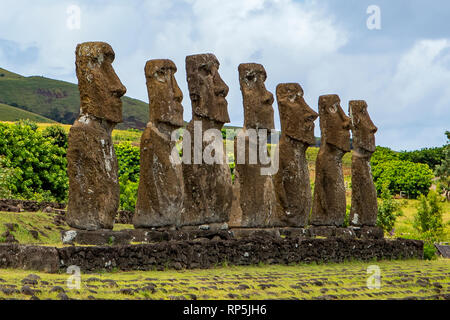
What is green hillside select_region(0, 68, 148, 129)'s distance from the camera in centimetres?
13200

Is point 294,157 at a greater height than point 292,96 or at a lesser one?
lesser

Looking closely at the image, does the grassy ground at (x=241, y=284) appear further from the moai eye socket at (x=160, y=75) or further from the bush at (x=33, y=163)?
the bush at (x=33, y=163)

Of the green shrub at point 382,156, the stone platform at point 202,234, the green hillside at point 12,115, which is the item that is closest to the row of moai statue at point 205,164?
the stone platform at point 202,234

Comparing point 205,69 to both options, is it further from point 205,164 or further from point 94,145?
point 94,145

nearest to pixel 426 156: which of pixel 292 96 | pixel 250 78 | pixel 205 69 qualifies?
pixel 292 96

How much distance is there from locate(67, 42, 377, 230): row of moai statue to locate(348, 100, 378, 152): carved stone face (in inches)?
1.0

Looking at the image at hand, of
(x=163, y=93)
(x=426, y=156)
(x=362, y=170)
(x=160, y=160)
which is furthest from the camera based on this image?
(x=426, y=156)

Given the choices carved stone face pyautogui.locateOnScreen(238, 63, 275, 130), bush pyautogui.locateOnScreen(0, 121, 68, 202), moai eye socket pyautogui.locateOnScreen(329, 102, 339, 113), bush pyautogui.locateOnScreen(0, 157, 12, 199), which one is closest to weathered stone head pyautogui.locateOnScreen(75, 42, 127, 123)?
carved stone face pyautogui.locateOnScreen(238, 63, 275, 130)

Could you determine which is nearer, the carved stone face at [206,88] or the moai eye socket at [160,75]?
the moai eye socket at [160,75]

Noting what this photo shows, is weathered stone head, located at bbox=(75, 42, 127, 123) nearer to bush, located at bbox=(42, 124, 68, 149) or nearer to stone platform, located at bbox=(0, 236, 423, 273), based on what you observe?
stone platform, located at bbox=(0, 236, 423, 273)

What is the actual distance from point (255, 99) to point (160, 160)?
10.7 feet

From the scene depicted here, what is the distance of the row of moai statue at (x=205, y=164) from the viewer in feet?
38.7

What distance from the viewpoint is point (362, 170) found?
18.8 metres

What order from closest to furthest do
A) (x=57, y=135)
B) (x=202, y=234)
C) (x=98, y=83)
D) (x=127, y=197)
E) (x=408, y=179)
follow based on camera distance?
(x=98, y=83), (x=202, y=234), (x=127, y=197), (x=57, y=135), (x=408, y=179)
